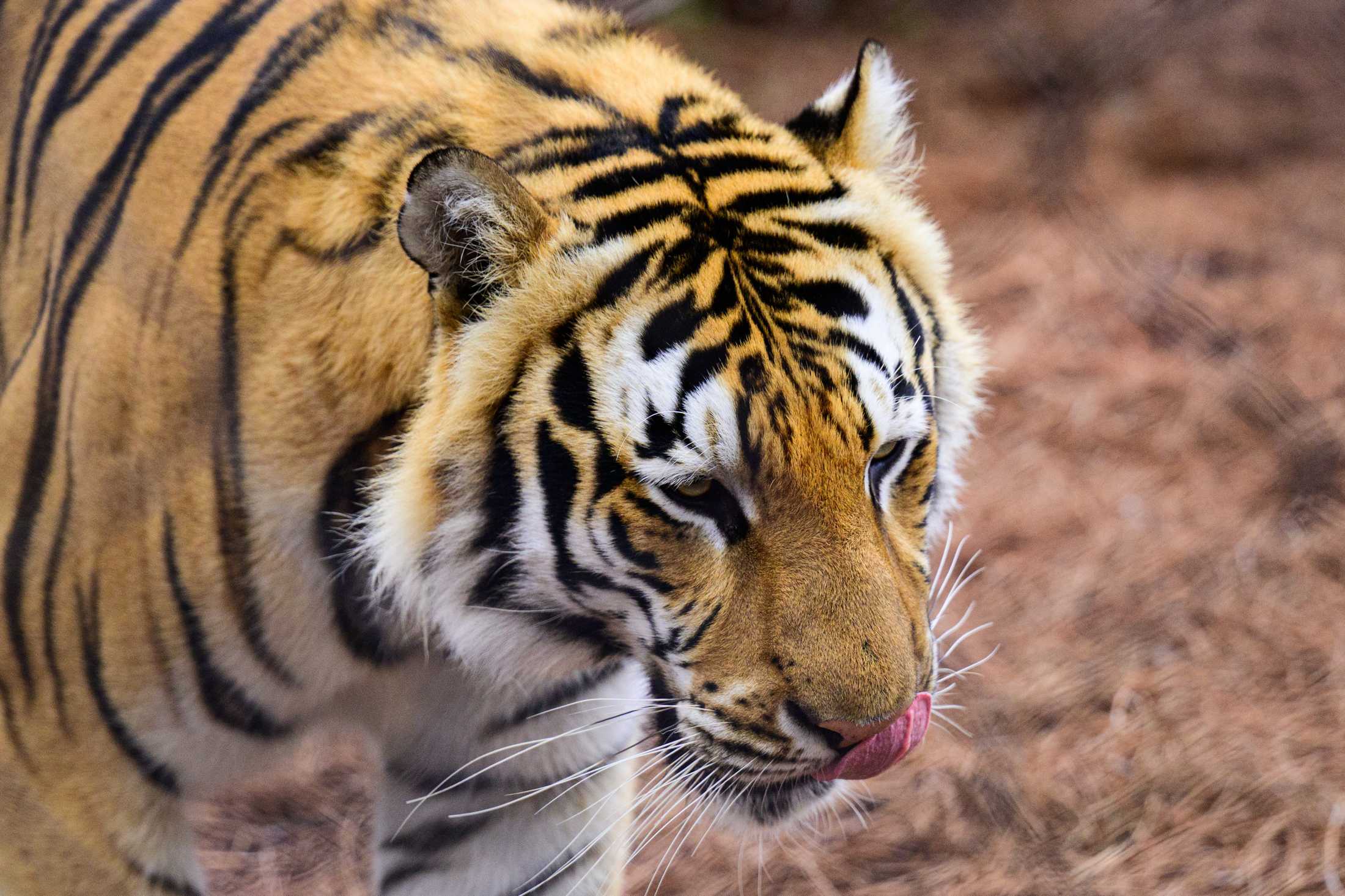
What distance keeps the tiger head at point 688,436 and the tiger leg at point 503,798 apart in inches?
5.8

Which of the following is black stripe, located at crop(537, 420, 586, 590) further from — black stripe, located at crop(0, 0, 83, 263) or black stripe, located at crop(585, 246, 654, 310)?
black stripe, located at crop(0, 0, 83, 263)

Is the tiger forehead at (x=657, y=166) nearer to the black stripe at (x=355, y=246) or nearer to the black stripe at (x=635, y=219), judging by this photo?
the black stripe at (x=635, y=219)

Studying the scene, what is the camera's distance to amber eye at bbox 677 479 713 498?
944 mm

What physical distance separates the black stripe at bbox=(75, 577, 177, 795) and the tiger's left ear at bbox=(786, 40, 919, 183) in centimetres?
67

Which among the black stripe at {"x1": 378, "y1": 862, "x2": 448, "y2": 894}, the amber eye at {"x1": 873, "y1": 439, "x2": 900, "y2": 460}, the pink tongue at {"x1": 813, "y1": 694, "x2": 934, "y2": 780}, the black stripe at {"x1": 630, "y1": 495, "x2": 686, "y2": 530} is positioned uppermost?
the black stripe at {"x1": 630, "y1": 495, "x2": 686, "y2": 530}

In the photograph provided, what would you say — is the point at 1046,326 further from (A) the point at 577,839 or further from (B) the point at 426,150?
(B) the point at 426,150

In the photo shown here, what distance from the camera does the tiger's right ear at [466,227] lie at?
0.92 meters

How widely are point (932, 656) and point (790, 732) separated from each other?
0.41ft

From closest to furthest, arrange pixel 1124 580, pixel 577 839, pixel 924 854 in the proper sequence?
pixel 577 839 < pixel 924 854 < pixel 1124 580

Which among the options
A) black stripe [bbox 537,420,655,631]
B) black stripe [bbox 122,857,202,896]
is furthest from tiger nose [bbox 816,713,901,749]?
black stripe [bbox 122,857,202,896]

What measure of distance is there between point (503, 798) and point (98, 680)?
0.39m

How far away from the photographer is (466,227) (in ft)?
3.12

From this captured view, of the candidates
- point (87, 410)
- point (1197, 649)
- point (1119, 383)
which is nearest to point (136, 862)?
point (87, 410)

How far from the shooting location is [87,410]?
3.46 feet
